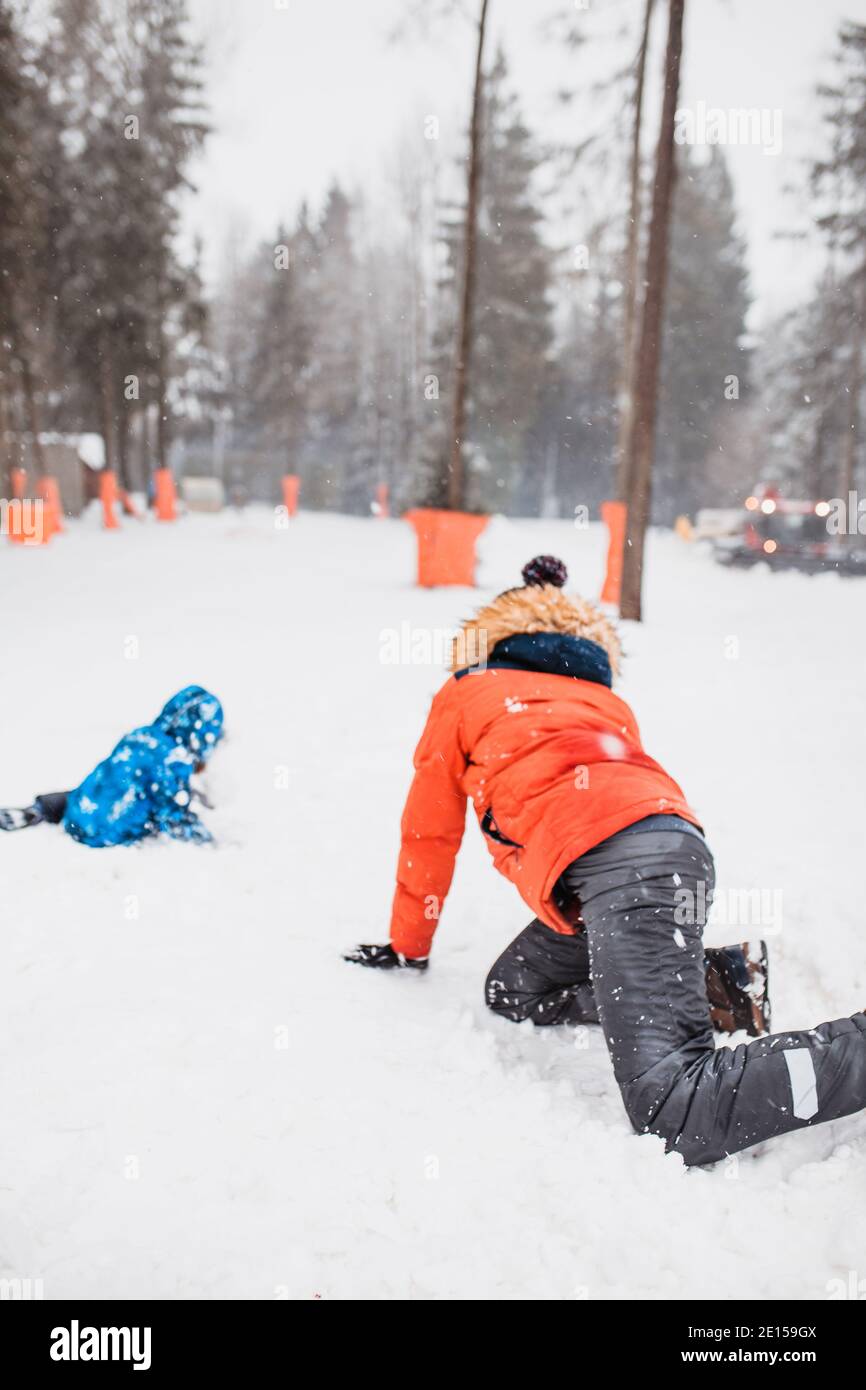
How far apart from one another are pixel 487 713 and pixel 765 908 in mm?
1842

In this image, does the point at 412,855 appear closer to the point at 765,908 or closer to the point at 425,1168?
the point at 425,1168

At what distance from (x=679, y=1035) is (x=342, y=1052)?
1.03 meters

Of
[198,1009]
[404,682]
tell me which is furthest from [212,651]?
[198,1009]

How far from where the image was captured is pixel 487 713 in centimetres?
262

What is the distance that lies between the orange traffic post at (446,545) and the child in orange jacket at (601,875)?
10.1 m

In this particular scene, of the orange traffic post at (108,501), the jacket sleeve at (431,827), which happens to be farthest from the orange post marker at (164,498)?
the jacket sleeve at (431,827)

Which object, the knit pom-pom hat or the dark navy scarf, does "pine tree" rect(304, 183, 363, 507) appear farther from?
the dark navy scarf

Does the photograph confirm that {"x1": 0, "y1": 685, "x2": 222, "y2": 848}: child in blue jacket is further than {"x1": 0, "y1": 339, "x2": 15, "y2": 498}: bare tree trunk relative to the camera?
No

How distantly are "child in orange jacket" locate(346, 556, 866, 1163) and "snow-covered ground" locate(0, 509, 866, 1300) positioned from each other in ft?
0.62

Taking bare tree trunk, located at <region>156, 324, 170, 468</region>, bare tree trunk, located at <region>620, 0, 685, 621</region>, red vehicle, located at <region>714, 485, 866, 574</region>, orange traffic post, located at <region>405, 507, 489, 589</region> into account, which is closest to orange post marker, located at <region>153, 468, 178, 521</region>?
bare tree trunk, located at <region>156, 324, 170, 468</region>

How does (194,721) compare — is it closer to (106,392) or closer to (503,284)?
(106,392)

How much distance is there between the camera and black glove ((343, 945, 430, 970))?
3.22 m

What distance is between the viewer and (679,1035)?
225 centimetres

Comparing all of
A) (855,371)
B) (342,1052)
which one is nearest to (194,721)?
(342,1052)
